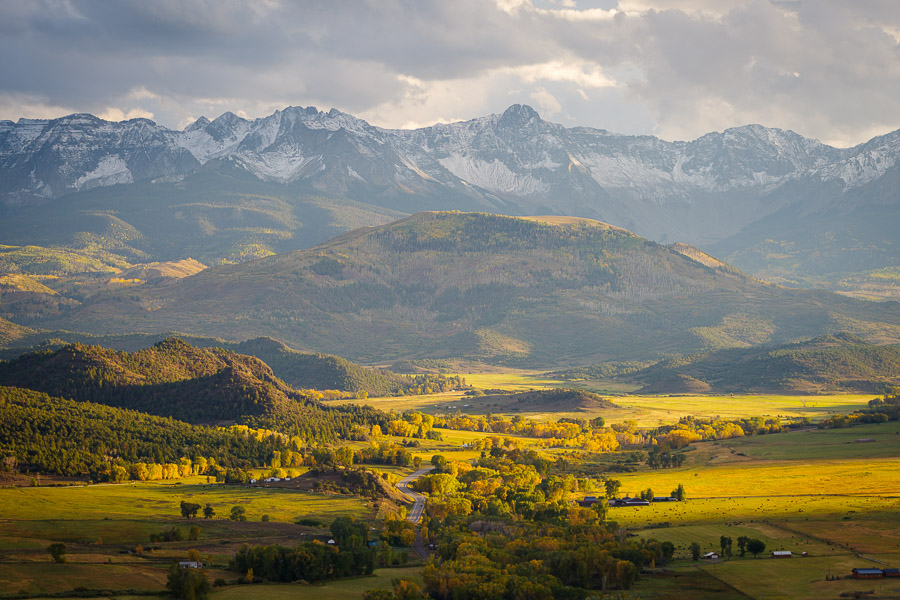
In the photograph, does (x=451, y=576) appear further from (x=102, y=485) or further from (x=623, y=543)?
(x=102, y=485)

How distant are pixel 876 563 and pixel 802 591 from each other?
13858 millimetres

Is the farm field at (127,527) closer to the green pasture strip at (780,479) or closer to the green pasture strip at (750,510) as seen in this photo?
the green pasture strip at (750,510)

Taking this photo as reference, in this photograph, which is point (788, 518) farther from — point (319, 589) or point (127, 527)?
point (127, 527)

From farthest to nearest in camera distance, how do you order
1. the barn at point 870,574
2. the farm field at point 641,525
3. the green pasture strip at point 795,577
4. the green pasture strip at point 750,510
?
the green pasture strip at point 750,510, the farm field at point 641,525, the barn at point 870,574, the green pasture strip at point 795,577

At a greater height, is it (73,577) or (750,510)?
(750,510)

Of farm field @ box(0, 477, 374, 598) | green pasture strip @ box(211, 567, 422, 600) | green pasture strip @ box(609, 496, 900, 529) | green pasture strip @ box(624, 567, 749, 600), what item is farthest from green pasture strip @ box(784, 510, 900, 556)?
farm field @ box(0, 477, 374, 598)

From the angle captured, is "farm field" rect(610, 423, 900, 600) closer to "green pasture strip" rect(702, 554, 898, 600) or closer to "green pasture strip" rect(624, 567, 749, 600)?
"green pasture strip" rect(702, 554, 898, 600)

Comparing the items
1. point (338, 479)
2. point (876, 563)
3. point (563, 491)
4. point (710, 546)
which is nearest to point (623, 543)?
point (710, 546)

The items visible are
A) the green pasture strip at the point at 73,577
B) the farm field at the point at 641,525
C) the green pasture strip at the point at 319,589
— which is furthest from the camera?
the farm field at the point at 641,525

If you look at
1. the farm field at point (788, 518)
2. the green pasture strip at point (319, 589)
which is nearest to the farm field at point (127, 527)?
the green pasture strip at point (319, 589)

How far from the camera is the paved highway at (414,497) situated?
160 m

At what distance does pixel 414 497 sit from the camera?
176625mm

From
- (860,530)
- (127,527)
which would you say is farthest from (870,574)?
(127,527)

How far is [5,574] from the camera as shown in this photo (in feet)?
354
